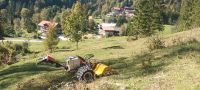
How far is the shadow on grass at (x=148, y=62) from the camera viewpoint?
23559 mm

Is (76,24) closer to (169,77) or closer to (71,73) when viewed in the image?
(71,73)

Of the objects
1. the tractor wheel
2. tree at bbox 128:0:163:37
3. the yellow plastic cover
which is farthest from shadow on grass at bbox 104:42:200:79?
tree at bbox 128:0:163:37

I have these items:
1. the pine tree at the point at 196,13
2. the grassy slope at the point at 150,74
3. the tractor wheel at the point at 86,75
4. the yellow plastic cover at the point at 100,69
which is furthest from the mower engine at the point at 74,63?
the pine tree at the point at 196,13

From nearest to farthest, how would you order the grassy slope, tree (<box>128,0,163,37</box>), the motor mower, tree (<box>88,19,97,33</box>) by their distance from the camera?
the grassy slope → the motor mower → tree (<box>128,0,163,37</box>) → tree (<box>88,19,97,33</box>)

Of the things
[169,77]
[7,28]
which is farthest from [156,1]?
[7,28]

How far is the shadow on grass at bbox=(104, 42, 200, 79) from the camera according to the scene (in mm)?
23559

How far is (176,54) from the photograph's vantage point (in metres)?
26.5

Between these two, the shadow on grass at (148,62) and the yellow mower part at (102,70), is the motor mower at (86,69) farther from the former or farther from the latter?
the shadow on grass at (148,62)

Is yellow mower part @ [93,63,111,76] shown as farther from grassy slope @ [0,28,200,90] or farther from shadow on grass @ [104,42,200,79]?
shadow on grass @ [104,42,200,79]

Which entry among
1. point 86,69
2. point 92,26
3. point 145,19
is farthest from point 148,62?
point 92,26

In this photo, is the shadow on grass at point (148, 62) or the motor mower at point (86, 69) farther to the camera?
the motor mower at point (86, 69)

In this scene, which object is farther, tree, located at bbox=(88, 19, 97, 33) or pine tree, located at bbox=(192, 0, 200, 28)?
tree, located at bbox=(88, 19, 97, 33)

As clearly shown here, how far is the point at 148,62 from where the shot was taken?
25.3 metres

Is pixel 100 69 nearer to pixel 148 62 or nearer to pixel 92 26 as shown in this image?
pixel 148 62
